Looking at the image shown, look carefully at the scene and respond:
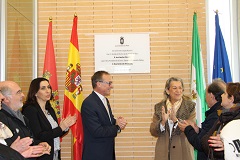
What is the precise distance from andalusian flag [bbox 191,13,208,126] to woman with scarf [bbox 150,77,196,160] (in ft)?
2.54

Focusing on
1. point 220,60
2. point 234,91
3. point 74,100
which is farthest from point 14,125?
point 220,60

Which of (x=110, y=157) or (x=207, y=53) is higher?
(x=207, y=53)

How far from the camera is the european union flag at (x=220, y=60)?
5039mm

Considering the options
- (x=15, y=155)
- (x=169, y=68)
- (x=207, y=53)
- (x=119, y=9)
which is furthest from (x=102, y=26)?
(x=15, y=155)

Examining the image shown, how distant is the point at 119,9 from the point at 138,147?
6.98 feet

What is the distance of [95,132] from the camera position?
3951mm

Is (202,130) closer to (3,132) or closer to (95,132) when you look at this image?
(95,132)

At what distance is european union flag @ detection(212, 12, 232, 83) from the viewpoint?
16.5 feet

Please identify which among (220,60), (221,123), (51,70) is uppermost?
(220,60)

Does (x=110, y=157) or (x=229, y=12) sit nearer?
(x=110, y=157)

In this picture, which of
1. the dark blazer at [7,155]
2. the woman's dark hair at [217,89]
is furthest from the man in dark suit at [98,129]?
the dark blazer at [7,155]

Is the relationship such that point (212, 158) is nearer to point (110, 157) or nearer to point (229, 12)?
point (110, 157)

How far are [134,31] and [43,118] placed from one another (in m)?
2.37

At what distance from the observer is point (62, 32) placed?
220 inches
